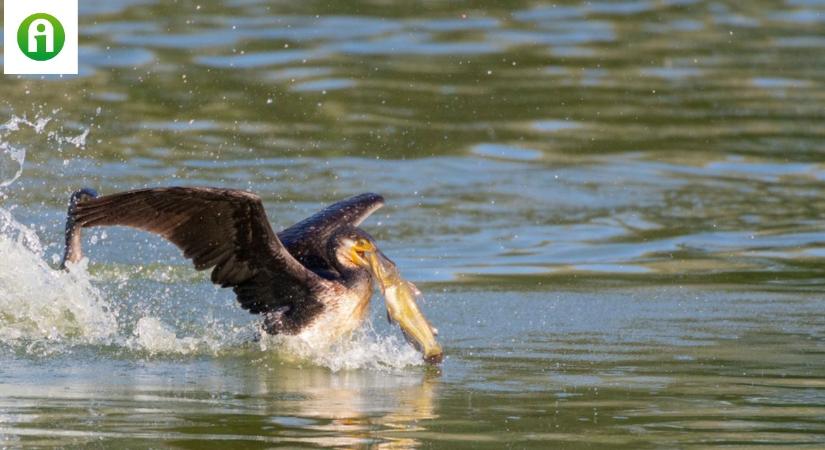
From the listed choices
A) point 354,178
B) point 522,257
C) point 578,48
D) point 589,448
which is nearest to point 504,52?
point 578,48

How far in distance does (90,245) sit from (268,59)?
24.1 feet

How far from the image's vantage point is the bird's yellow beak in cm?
828

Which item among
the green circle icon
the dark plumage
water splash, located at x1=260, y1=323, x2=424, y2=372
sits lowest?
water splash, located at x1=260, y1=323, x2=424, y2=372

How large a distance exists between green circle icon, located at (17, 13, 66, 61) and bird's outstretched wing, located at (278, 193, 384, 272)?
6394mm

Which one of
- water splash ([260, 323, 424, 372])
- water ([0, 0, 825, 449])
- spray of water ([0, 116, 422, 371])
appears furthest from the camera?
spray of water ([0, 116, 422, 371])

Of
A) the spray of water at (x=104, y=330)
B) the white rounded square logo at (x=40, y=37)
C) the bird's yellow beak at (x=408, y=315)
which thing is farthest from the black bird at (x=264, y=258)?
the white rounded square logo at (x=40, y=37)

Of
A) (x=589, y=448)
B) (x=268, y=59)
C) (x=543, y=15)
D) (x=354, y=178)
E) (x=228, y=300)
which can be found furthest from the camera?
(x=543, y=15)

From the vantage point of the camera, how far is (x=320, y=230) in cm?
976

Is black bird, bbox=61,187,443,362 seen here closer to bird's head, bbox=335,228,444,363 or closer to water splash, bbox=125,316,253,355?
bird's head, bbox=335,228,444,363

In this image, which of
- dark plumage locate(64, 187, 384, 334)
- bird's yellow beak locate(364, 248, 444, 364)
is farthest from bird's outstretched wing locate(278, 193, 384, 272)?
bird's yellow beak locate(364, 248, 444, 364)

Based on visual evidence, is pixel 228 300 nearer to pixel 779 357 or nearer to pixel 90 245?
pixel 90 245

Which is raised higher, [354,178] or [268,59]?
[268,59]

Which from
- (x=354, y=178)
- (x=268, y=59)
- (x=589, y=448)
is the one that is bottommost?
(x=589, y=448)

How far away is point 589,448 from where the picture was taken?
22.2 feet
